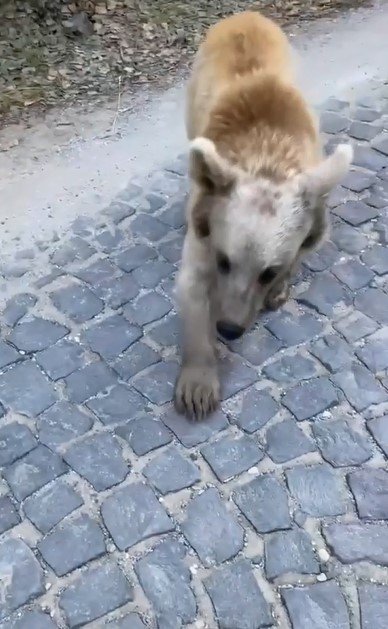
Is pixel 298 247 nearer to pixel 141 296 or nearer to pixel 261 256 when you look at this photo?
pixel 261 256

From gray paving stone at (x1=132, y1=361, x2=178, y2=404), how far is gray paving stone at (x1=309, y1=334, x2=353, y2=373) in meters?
0.73

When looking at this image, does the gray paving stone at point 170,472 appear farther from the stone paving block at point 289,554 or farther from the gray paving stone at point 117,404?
the stone paving block at point 289,554

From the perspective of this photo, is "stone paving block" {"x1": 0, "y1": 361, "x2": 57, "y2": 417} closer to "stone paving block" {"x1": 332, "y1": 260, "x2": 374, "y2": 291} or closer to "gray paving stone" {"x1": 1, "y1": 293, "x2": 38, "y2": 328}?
"gray paving stone" {"x1": 1, "y1": 293, "x2": 38, "y2": 328}

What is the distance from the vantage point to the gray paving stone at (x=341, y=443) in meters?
3.45

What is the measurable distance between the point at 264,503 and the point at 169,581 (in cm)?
53

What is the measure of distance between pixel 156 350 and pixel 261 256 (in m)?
0.92

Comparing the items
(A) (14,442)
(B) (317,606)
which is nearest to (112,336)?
(A) (14,442)

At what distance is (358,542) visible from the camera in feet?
10.3

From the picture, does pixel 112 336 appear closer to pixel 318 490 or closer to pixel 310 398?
pixel 310 398

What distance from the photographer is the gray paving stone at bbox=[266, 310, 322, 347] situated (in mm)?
4035

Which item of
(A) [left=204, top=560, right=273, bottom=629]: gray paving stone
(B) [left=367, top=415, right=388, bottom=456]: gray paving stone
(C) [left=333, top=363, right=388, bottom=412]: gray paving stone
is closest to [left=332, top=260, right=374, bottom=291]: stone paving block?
(C) [left=333, top=363, right=388, bottom=412]: gray paving stone

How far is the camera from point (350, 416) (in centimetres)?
364

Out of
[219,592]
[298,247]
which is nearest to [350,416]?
[298,247]

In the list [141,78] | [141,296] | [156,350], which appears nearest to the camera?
[156,350]
